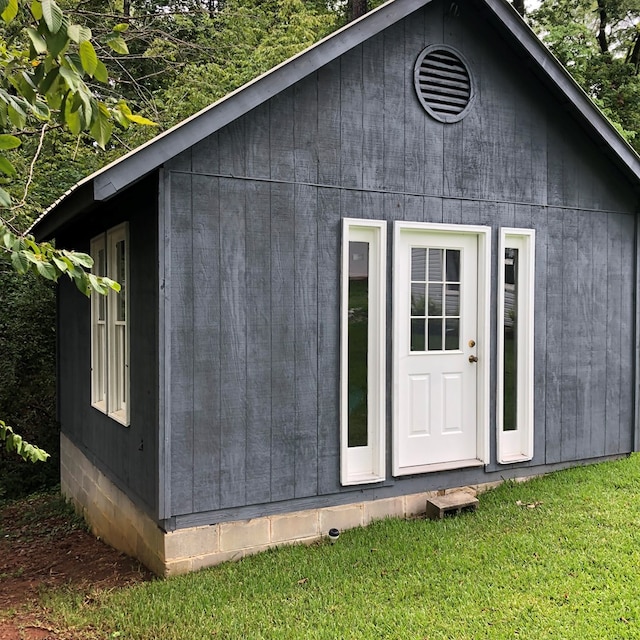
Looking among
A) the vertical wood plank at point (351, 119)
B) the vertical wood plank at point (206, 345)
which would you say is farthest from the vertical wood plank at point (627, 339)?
the vertical wood plank at point (206, 345)

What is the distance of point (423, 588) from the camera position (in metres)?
4.13

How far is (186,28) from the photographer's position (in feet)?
39.7

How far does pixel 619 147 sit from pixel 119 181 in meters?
4.59

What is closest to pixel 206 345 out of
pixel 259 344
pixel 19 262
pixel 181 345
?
pixel 181 345

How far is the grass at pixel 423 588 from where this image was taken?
12.1 ft

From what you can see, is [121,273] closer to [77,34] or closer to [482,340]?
[482,340]

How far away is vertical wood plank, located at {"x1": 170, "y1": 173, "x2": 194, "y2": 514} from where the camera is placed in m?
4.53

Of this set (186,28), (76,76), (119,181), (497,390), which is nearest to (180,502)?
(119,181)

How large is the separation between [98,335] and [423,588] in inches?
157

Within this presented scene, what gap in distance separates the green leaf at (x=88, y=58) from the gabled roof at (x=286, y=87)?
2498 millimetres

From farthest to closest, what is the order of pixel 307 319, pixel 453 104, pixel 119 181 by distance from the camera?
pixel 453 104
pixel 307 319
pixel 119 181

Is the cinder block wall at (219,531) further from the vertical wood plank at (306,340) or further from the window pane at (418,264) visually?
the window pane at (418,264)

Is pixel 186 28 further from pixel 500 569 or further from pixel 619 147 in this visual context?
pixel 500 569

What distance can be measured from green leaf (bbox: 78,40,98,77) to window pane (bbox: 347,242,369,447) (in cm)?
363
